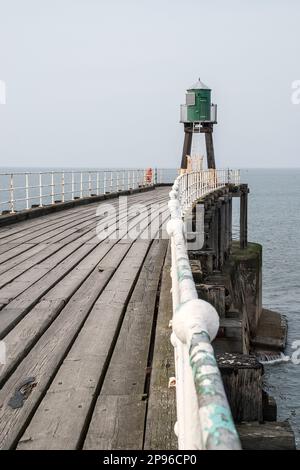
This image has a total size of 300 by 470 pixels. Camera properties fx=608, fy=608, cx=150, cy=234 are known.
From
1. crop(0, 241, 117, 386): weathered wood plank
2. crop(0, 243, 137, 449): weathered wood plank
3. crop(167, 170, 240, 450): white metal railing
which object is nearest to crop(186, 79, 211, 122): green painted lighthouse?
crop(0, 241, 117, 386): weathered wood plank

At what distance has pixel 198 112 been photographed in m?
33.8

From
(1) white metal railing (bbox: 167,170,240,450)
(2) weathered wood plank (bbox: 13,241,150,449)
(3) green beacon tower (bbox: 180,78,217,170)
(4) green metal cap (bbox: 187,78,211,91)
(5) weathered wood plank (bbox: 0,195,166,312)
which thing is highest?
(4) green metal cap (bbox: 187,78,211,91)

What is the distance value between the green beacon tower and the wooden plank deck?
25.8 meters

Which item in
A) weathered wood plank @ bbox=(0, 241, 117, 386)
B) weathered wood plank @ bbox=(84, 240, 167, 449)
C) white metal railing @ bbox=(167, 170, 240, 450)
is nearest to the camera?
white metal railing @ bbox=(167, 170, 240, 450)

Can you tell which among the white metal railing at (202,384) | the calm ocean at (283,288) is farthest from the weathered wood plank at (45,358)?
the calm ocean at (283,288)

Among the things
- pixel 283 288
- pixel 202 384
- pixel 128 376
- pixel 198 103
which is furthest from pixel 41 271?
pixel 198 103

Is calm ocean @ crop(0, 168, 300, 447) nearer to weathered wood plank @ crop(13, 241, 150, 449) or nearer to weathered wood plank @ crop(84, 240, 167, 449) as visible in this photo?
weathered wood plank @ crop(84, 240, 167, 449)

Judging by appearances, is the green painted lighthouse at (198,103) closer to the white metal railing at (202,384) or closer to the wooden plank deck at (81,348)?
the wooden plank deck at (81,348)

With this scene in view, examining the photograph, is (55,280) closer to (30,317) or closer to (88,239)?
(30,317)

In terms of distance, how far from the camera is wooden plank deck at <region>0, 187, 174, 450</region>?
3.24 m

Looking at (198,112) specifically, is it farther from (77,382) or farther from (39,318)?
(77,382)

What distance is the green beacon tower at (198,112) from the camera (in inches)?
1325

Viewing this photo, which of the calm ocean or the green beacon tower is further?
the green beacon tower

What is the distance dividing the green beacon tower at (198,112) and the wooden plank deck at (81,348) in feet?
84.7
